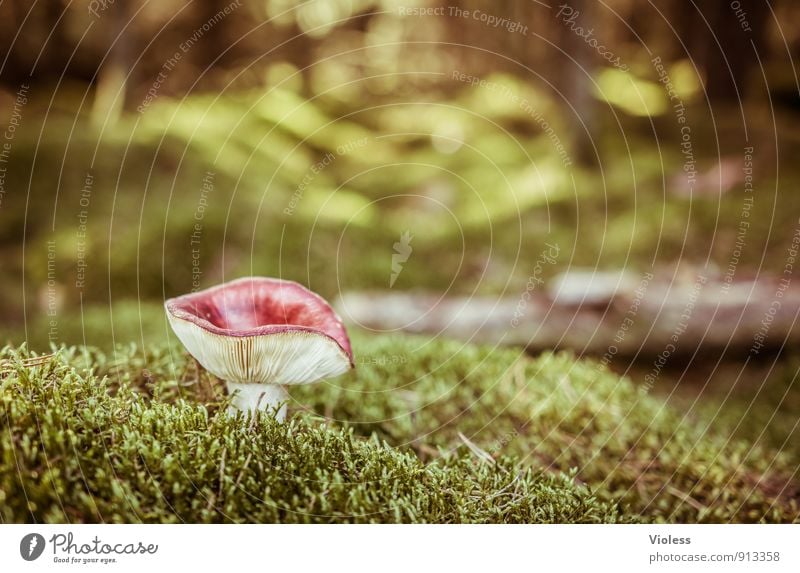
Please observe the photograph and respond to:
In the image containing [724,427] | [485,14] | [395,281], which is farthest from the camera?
[485,14]

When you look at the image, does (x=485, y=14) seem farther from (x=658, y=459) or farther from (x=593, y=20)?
(x=658, y=459)
